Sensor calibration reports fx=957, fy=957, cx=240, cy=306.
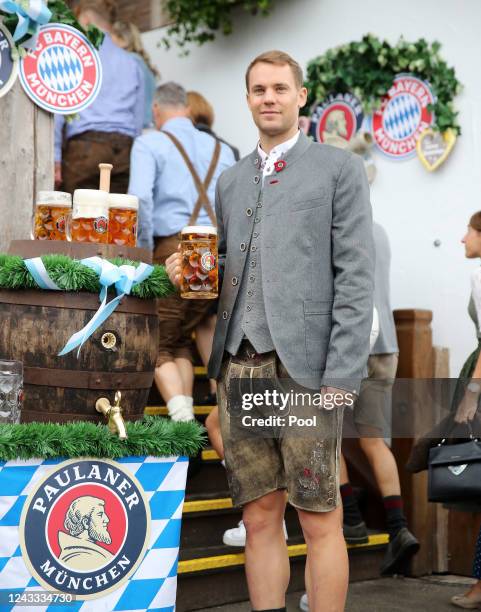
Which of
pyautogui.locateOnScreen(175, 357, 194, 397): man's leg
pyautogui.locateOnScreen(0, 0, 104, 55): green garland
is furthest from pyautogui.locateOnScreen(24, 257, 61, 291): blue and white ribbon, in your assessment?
pyautogui.locateOnScreen(175, 357, 194, 397): man's leg

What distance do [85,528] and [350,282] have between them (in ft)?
3.48

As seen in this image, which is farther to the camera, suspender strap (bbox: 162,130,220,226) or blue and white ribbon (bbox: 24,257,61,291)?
suspender strap (bbox: 162,130,220,226)

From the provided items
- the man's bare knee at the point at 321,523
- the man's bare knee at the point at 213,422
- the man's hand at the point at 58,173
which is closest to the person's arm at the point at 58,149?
the man's hand at the point at 58,173

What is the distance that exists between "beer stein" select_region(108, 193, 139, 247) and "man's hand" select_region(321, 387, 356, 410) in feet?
2.90

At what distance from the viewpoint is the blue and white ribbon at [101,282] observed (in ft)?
9.52

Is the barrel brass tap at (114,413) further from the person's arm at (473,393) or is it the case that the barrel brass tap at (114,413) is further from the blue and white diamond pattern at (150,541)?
the person's arm at (473,393)

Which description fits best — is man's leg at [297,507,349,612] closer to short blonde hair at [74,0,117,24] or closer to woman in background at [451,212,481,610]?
woman in background at [451,212,481,610]

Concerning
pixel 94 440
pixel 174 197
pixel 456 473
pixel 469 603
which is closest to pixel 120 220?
pixel 94 440

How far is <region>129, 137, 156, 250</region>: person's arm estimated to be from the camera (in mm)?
4562

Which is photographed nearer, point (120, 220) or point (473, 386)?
point (120, 220)

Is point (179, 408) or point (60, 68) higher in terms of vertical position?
point (60, 68)

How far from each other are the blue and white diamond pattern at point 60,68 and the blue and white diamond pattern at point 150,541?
1648mm

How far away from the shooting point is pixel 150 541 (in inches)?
114

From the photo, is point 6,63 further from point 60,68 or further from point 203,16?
point 203,16
